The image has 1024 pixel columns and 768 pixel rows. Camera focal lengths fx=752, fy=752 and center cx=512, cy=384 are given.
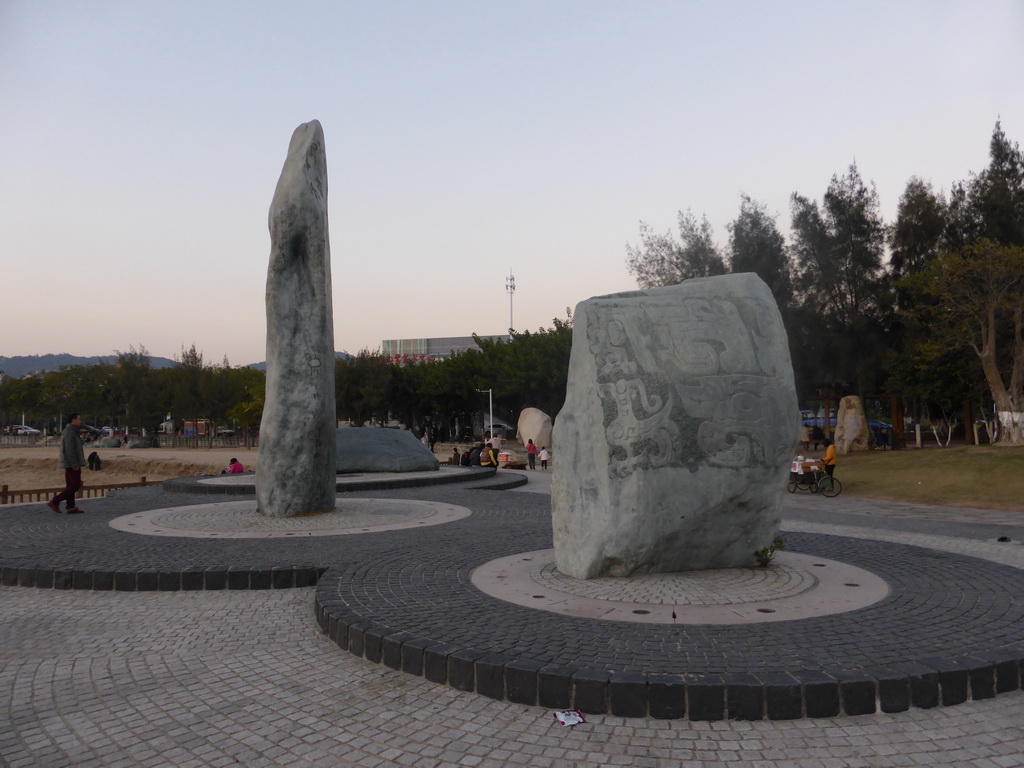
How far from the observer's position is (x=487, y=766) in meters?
3.59

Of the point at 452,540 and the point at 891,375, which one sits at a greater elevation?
the point at 891,375

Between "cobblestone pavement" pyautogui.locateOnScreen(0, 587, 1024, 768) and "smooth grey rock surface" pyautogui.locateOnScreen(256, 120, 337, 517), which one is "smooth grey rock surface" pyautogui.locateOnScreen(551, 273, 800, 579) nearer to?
"cobblestone pavement" pyautogui.locateOnScreen(0, 587, 1024, 768)

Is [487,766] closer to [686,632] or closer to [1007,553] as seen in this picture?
[686,632]

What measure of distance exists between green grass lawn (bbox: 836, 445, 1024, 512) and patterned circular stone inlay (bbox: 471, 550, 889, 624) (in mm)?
10316

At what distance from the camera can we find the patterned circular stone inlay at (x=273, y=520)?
10.1 metres

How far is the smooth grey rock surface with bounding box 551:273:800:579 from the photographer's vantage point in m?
6.50

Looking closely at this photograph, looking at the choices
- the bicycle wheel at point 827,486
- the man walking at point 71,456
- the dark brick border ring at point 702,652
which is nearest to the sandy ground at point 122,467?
the man walking at point 71,456

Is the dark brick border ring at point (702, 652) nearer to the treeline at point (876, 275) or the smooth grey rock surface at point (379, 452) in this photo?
the smooth grey rock surface at point (379, 452)

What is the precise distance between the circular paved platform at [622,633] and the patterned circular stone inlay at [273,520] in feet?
3.96

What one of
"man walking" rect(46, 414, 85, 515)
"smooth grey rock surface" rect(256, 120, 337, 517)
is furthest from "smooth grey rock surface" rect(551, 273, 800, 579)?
"man walking" rect(46, 414, 85, 515)

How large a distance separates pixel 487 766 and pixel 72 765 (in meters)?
2.03

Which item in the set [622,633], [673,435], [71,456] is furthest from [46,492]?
[622,633]

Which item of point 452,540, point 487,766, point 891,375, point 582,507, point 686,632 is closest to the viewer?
point 487,766

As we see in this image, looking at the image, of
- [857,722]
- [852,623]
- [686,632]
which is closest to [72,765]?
[686,632]
